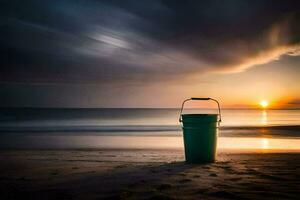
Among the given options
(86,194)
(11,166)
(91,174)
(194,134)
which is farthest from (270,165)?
(11,166)

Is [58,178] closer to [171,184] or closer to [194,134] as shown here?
[171,184]

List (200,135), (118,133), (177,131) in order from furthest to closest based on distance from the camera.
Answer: (177,131)
(118,133)
(200,135)

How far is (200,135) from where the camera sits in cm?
746

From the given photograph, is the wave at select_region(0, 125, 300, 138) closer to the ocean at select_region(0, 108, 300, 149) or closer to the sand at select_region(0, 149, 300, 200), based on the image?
the ocean at select_region(0, 108, 300, 149)

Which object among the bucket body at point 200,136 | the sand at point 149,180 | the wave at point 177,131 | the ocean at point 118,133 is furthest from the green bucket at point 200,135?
the wave at point 177,131

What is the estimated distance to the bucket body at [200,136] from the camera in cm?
744

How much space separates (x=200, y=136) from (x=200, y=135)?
0.8 inches

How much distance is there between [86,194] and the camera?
4.81 meters

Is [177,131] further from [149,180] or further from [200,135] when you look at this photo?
[149,180]

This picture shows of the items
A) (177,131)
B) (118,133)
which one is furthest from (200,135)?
(177,131)

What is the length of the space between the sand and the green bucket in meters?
0.31

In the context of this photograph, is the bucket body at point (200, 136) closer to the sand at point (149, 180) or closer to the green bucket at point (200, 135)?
the green bucket at point (200, 135)

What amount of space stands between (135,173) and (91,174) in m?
0.77

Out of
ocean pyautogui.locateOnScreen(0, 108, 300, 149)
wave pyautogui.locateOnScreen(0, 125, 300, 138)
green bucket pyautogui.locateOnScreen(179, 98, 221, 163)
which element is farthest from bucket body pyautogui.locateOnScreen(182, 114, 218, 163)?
wave pyautogui.locateOnScreen(0, 125, 300, 138)
